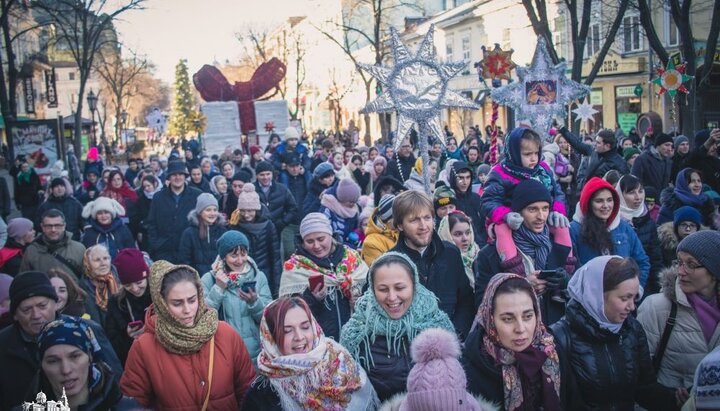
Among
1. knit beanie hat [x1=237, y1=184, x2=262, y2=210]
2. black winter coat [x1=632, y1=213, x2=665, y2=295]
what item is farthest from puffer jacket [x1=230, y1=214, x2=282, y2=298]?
black winter coat [x1=632, y1=213, x2=665, y2=295]

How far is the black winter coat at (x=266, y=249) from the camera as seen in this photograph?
7.50 metres

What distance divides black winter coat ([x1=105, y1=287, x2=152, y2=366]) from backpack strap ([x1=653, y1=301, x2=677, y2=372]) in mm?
3613

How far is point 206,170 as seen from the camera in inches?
583

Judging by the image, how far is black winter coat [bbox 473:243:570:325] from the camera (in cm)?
444

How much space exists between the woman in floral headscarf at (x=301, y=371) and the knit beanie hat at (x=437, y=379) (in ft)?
1.89

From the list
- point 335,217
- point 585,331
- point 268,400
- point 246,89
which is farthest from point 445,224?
point 246,89

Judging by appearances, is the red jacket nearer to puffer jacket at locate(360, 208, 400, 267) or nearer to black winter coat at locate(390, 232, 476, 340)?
black winter coat at locate(390, 232, 476, 340)

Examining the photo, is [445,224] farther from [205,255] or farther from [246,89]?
[246,89]

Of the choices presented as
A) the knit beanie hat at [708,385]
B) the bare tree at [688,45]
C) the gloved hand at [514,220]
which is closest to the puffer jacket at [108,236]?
the gloved hand at [514,220]

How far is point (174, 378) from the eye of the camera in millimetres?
3852

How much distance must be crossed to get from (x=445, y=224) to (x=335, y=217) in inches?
76.8

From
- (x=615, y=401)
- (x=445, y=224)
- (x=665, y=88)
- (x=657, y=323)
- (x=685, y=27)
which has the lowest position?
(x=615, y=401)

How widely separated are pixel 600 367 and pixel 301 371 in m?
1.57

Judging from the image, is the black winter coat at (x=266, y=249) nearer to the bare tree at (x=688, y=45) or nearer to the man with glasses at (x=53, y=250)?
the man with glasses at (x=53, y=250)
